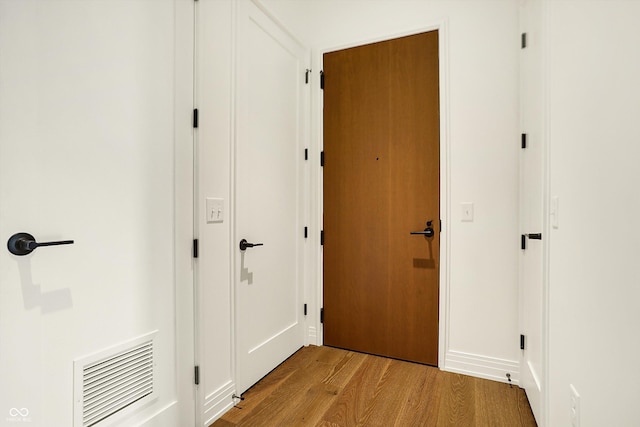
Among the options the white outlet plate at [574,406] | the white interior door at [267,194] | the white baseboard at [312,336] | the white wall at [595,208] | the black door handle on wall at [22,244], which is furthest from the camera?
the white baseboard at [312,336]

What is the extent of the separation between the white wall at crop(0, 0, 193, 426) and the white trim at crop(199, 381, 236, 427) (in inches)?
5.5

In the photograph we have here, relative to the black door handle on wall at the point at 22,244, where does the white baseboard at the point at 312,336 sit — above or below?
below

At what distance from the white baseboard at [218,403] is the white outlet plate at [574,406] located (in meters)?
1.60

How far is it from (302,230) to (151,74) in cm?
159

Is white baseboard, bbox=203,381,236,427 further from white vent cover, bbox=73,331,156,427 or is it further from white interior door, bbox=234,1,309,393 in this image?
white vent cover, bbox=73,331,156,427

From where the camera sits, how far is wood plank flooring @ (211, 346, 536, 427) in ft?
5.69

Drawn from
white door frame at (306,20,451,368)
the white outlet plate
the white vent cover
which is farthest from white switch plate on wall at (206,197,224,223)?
the white outlet plate

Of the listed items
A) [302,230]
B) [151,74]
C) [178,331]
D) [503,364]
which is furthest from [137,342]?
[503,364]

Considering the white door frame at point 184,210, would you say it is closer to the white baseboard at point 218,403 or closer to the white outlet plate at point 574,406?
the white baseboard at point 218,403

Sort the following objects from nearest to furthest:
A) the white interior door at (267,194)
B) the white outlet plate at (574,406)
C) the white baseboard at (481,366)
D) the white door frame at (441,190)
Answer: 1. the white outlet plate at (574,406)
2. the white interior door at (267,194)
3. the white baseboard at (481,366)
4. the white door frame at (441,190)

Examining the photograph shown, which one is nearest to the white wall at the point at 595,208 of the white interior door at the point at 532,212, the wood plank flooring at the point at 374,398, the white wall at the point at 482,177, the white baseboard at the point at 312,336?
the white interior door at the point at 532,212

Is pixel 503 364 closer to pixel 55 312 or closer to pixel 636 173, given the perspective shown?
pixel 636 173

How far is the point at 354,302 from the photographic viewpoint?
261cm

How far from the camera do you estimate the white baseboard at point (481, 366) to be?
2.13 metres
